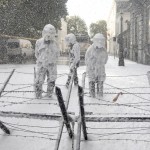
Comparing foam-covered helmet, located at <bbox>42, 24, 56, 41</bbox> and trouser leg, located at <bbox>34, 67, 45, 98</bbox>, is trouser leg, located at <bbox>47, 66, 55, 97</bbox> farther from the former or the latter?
foam-covered helmet, located at <bbox>42, 24, 56, 41</bbox>

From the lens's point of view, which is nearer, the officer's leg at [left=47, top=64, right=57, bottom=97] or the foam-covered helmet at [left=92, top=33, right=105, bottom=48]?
the foam-covered helmet at [left=92, top=33, right=105, bottom=48]

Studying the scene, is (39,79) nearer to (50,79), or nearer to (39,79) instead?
(39,79)

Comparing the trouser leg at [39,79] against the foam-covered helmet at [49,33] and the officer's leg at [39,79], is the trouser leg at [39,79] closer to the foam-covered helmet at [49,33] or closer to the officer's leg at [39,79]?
the officer's leg at [39,79]

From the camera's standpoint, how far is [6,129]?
558 centimetres

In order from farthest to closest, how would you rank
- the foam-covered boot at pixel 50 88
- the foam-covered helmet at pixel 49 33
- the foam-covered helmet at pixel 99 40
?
1. the foam-covered boot at pixel 50 88
2. the foam-covered helmet at pixel 99 40
3. the foam-covered helmet at pixel 49 33

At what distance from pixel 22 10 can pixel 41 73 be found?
20724 mm

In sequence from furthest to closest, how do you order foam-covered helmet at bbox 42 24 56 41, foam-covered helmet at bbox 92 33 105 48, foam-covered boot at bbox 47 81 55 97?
1. foam-covered boot at bbox 47 81 55 97
2. foam-covered helmet at bbox 92 33 105 48
3. foam-covered helmet at bbox 42 24 56 41

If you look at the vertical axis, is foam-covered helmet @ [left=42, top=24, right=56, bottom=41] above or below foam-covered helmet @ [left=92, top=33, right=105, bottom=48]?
above

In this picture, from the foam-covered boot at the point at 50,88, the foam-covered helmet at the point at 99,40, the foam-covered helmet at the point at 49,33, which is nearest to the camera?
the foam-covered helmet at the point at 49,33

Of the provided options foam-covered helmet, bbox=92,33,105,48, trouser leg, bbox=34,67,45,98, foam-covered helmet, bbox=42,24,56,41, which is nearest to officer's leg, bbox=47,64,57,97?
trouser leg, bbox=34,67,45,98

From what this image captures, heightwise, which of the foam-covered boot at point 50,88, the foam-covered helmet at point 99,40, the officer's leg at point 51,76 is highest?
the foam-covered helmet at point 99,40

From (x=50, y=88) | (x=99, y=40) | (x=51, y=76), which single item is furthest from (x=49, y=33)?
(x=50, y=88)

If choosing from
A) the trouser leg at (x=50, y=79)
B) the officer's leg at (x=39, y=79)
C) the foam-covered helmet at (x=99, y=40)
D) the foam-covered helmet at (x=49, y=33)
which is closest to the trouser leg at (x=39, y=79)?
the officer's leg at (x=39, y=79)

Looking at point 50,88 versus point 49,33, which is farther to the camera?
point 50,88
